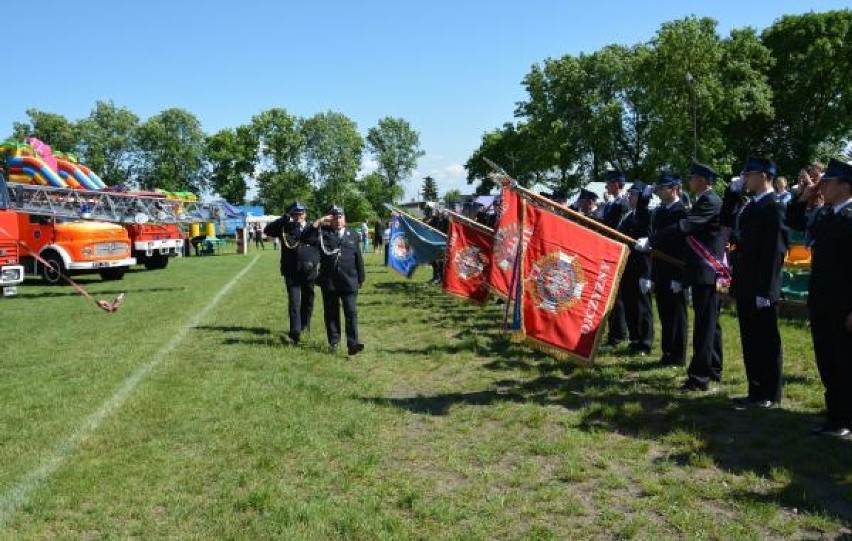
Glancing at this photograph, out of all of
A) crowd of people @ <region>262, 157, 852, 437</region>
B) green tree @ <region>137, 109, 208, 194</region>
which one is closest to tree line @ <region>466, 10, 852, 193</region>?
crowd of people @ <region>262, 157, 852, 437</region>

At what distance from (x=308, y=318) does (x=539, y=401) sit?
5037mm

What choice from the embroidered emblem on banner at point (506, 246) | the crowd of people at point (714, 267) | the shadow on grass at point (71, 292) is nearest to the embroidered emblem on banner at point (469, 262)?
the embroidered emblem on banner at point (506, 246)

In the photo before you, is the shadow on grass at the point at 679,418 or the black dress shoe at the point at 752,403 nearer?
the shadow on grass at the point at 679,418

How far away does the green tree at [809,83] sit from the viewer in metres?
42.1

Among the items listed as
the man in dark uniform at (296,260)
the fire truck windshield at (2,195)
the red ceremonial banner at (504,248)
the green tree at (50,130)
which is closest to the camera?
the red ceremonial banner at (504,248)

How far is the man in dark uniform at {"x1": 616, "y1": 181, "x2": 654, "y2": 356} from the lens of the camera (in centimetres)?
917

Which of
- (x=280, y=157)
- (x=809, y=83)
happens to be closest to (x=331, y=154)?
(x=280, y=157)

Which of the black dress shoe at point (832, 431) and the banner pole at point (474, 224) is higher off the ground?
the banner pole at point (474, 224)

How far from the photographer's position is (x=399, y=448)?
570cm

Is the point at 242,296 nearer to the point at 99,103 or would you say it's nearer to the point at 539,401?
the point at 539,401

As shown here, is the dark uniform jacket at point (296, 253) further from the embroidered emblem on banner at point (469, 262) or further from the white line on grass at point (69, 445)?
the embroidered emblem on banner at point (469, 262)

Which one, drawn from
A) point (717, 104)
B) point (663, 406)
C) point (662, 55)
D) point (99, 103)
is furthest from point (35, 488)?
point (99, 103)

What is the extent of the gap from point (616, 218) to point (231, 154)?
→ 86.9 metres

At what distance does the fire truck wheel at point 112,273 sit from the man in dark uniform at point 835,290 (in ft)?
67.7
